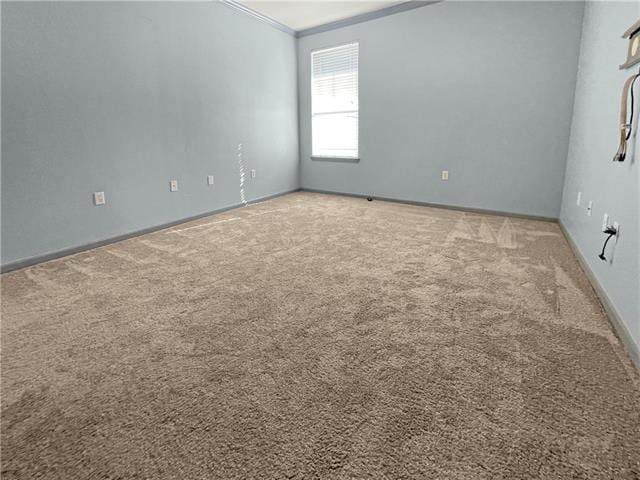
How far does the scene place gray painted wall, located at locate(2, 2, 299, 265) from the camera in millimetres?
2590

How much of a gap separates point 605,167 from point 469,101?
7.13 feet

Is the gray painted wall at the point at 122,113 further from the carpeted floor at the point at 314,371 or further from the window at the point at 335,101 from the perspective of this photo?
the window at the point at 335,101

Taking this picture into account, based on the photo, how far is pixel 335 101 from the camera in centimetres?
528

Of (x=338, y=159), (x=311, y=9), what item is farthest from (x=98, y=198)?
(x=311, y=9)

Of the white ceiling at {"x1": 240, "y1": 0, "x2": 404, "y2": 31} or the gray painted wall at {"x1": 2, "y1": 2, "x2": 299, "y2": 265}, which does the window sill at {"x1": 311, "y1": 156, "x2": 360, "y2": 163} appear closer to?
the gray painted wall at {"x1": 2, "y1": 2, "x2": 299, "y2": 265}

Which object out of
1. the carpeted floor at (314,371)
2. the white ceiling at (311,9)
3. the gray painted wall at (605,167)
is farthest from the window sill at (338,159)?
the carpeted floor at (314,371)

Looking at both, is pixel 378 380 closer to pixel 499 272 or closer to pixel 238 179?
pixel 499 272

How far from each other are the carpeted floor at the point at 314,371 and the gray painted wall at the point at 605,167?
0.63 ft

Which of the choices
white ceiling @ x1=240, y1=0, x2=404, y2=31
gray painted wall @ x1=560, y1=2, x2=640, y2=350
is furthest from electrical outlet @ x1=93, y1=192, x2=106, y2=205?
gray painted wall @ x1=560, y1=2, x2=640, y2=350

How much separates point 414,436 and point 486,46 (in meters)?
4.27

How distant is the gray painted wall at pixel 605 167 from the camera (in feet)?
5.60

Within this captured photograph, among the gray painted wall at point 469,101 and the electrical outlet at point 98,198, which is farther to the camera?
the gray painted wall at point 469,101

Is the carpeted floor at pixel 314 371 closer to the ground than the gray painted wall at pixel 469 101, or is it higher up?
closer to the ground

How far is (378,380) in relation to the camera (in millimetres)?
1390
